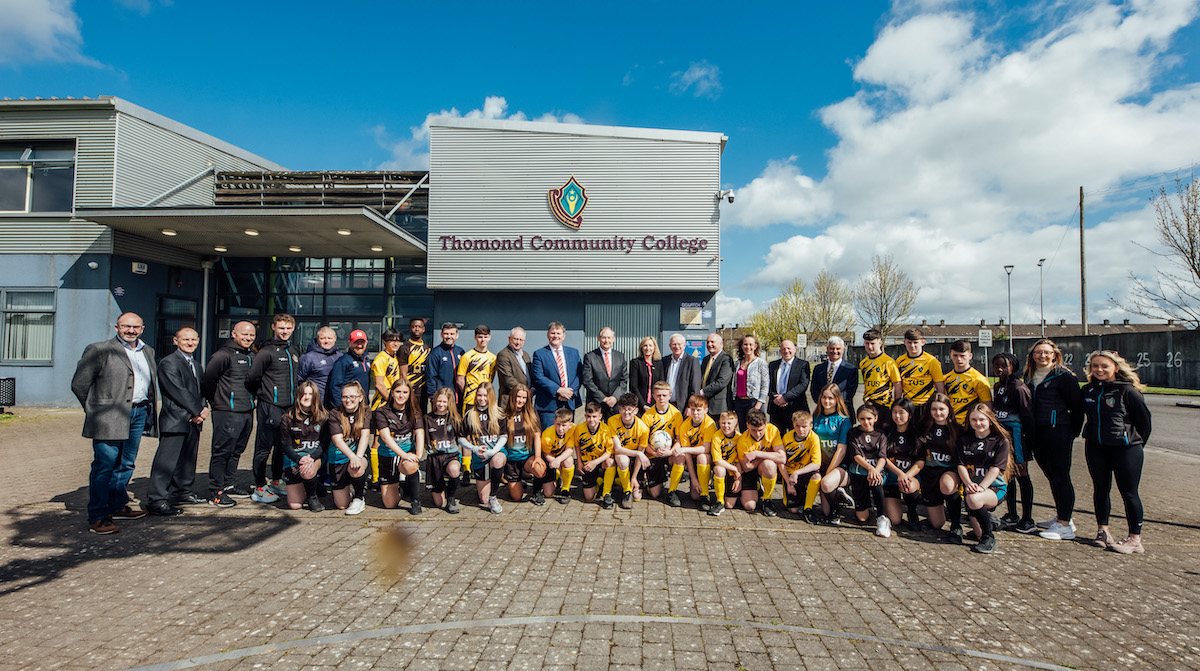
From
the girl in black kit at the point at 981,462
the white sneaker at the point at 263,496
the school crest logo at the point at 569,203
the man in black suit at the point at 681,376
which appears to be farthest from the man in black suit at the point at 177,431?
the school crest logo at the point at 569,203

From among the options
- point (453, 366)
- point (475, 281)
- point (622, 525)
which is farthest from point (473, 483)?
point (475, 281)

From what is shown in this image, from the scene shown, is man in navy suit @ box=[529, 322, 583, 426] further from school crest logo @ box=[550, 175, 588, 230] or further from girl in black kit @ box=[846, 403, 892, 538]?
school crest logo @ box=[550, 175, 588, 230]

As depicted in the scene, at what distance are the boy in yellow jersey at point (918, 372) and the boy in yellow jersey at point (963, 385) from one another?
106 mm

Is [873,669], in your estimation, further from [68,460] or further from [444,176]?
[444,176]

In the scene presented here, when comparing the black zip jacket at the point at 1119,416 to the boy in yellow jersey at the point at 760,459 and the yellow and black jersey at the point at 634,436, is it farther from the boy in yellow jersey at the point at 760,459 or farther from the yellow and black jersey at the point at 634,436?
the yellow and black jersey at the point at 634,436

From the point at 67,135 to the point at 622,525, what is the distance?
54.8 feet

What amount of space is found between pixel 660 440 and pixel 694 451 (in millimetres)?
360

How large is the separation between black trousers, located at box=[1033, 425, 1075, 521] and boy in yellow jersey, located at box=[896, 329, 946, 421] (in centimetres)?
89

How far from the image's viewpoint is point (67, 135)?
13938 millimetres

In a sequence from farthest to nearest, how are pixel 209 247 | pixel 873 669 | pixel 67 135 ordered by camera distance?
1. pixel 209 247
2. pixel 67 135
3. pixel 873 669

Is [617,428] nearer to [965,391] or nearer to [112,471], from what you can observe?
[965,391]

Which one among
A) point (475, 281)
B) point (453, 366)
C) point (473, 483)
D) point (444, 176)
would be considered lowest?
point (473, 483)

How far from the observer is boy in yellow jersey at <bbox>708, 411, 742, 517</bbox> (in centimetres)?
576

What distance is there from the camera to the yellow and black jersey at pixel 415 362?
671cm
